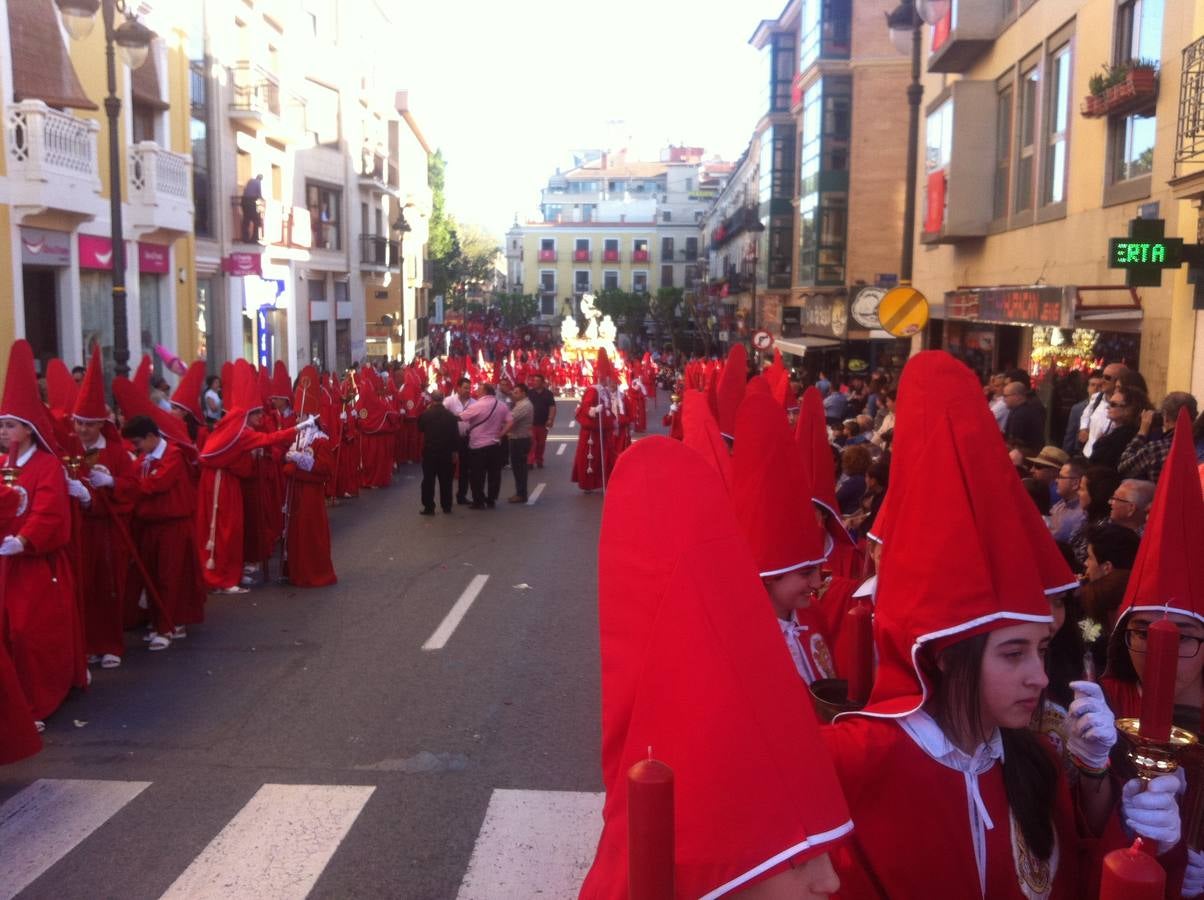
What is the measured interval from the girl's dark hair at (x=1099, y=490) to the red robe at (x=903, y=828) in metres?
4.68

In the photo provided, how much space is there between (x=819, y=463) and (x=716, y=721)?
13.6 ft

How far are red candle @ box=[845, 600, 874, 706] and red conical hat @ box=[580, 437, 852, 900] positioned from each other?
1.03m

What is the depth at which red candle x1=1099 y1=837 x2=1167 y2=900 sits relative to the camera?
4.78 ft

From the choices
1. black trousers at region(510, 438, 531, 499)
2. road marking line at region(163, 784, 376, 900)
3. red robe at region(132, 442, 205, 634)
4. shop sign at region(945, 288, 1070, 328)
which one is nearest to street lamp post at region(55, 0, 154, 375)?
black trousers at region(510, 438, 531, 499)

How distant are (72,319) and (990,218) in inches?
636

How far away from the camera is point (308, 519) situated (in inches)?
444

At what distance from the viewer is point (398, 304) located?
5503 cm

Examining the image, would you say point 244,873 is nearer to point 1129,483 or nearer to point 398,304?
point 1129,483

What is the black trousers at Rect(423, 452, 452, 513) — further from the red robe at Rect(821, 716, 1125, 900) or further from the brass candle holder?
the brass candle holder

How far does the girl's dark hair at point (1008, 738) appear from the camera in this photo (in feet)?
8.30

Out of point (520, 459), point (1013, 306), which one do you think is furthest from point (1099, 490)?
point (520, 459)

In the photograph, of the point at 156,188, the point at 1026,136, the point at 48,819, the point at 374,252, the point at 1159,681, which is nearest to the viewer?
the point at 1159,681

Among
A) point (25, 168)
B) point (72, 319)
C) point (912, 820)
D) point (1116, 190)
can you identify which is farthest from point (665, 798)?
point (72, 319)

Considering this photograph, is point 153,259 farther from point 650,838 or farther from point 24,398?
point 650,838
